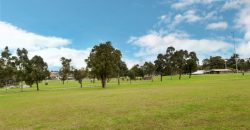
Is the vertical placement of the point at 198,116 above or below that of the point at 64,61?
below

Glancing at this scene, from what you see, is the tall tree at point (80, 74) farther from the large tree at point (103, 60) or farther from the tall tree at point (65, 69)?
the tall tree at point (65, 69)

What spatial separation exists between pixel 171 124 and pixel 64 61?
412 ft

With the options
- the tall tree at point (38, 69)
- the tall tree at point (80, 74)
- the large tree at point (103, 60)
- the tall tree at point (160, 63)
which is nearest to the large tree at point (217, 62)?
the tall tree at point (160, 63)

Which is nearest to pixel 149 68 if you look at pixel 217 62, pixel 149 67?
pixel 149 67

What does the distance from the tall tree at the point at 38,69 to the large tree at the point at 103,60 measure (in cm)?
1335

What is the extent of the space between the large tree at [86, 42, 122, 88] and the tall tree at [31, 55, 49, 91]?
13.3 metres

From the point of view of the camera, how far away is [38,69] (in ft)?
251

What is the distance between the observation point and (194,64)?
12075cm

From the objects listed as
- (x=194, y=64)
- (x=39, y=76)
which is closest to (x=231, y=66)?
(x=194, y=64)

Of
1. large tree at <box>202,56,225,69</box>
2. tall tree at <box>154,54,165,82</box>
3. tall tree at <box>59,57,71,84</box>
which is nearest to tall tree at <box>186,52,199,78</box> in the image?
tall tree at <box>154,54,165,82</box>

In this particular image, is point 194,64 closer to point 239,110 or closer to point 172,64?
point 172,64

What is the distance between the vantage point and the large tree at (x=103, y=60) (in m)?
70.2

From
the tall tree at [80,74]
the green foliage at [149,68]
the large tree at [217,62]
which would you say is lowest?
the tall tree at [80,74]

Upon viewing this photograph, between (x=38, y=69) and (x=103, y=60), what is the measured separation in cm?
1813
